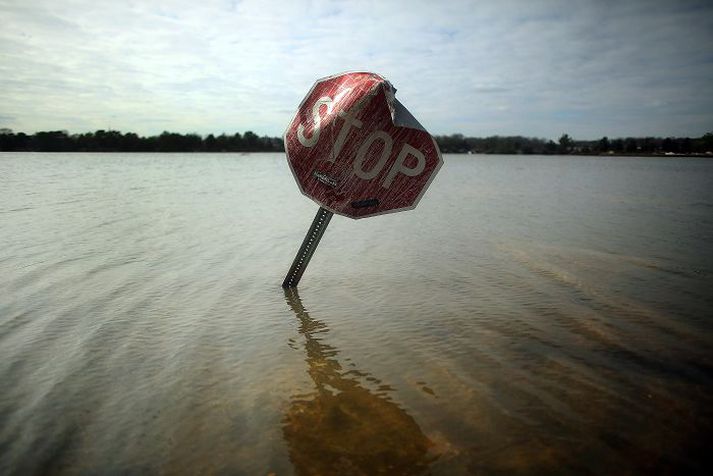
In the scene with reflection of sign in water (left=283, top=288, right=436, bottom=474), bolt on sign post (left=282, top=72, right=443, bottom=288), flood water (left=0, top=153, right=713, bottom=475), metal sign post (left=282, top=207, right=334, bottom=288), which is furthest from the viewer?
metal sign post (left=282, top=207, right=334, bottom=288)

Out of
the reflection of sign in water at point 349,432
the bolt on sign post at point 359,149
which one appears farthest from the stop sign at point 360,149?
the reflection of sign in water at point 349,432

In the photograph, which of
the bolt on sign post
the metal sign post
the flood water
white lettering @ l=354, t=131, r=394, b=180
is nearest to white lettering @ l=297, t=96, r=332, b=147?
the bolt on sign post

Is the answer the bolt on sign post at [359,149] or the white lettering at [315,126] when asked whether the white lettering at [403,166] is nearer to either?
the bolt on sign post at [359,149]

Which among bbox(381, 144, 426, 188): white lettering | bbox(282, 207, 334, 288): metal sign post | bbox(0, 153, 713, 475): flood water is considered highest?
bbox(381, 144, 426, 188): white lettering

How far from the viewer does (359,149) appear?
4.36 metres

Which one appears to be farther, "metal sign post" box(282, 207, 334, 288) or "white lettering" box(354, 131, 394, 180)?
"metal sign post" box(282, 207, 334, 288)

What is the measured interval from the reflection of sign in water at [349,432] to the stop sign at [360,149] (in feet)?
6.00

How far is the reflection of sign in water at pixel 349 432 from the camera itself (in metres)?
2.71

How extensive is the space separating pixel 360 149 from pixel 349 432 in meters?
2.69

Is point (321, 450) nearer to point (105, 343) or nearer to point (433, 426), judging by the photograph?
point (433, 426)

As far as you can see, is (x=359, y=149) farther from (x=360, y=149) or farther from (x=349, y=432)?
(x=349, y=432)

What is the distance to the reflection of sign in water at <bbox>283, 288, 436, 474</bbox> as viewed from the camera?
2709 millimetres

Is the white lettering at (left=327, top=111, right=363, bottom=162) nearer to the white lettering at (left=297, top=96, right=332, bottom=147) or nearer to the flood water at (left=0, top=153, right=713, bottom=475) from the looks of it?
the white lettering at (left=297, top=96, right=332, bottom=147)

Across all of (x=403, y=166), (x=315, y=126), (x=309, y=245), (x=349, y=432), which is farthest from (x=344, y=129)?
(x=349, y=432)
